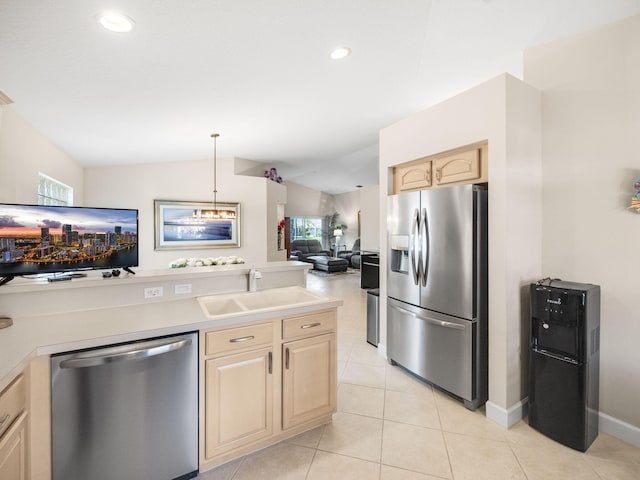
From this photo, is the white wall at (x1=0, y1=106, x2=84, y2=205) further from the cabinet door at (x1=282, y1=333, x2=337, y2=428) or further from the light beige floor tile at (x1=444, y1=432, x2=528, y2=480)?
the light beige floor tile at (x1=444, y1=432, x2=528, y2=480)

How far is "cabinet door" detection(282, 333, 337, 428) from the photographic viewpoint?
5.89 feet

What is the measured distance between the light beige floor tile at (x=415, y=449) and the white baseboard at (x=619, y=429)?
1.12 m

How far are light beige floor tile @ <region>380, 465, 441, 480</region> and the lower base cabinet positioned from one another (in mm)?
468

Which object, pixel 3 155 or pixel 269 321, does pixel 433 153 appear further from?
pixel 3 155

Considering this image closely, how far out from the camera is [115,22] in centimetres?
177

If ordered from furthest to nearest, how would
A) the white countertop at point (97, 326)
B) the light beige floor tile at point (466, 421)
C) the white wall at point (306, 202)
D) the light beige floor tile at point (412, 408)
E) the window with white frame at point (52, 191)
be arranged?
the white wall at point (306, 202)
the window with white frame at point (52, 191)
the light beige floor tile at point (412, 408)
the light beige floor tile at point (466, 421)
the white countertop at point (97, 326)

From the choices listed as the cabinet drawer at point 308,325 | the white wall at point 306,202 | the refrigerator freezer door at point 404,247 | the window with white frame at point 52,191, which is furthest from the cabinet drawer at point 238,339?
the white wall at point 306,202

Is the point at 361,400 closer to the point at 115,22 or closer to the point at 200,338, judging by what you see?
the point at 200,338

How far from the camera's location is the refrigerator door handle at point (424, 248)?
2.41 metres

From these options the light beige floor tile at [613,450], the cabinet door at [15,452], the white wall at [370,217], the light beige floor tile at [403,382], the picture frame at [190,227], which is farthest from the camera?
the white wall at [370,217]

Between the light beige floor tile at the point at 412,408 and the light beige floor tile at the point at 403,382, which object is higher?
the light beige floor tile at the point at 403,382

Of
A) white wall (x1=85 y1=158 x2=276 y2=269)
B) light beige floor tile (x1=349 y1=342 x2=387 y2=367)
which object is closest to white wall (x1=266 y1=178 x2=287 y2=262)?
white wall (x1=85 y1=158 x2=276 y2=269)

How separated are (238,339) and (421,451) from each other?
1339mm

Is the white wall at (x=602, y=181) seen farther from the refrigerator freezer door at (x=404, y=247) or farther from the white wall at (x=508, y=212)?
the refrigerator freezer door at (x=404, y=247)
